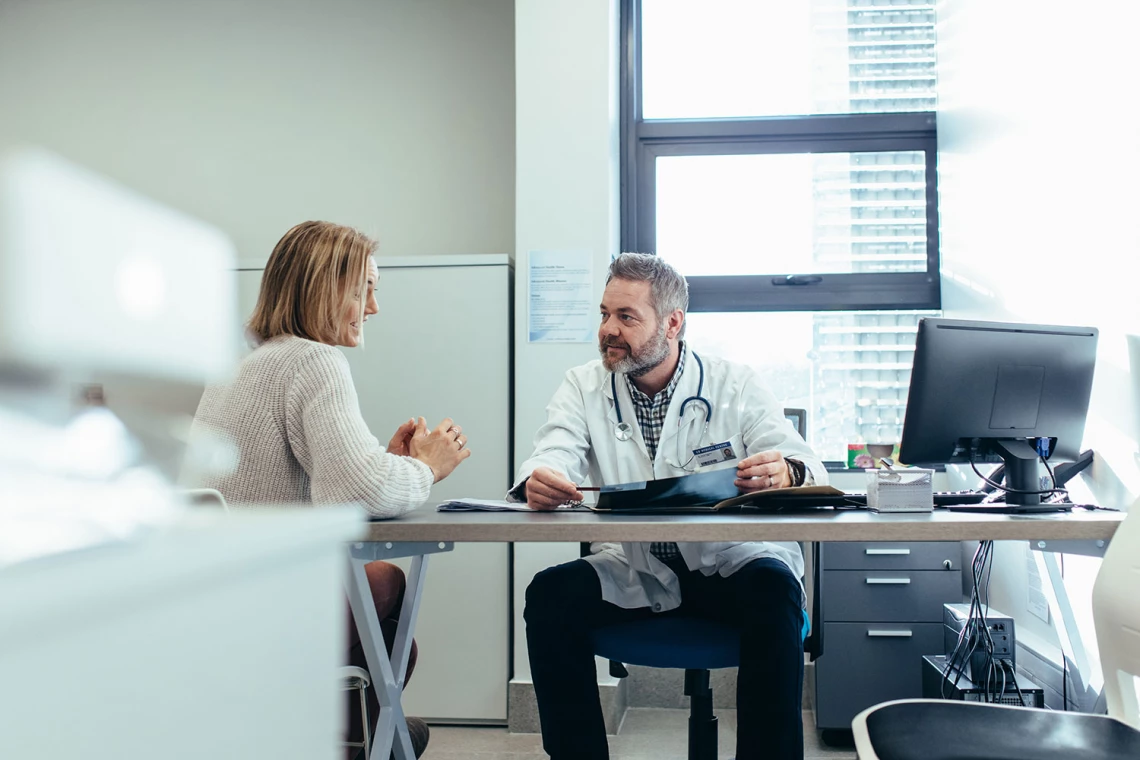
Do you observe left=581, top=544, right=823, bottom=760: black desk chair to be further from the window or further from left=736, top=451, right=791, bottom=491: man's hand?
the window

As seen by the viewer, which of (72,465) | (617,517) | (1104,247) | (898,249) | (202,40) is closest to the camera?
(72,465)

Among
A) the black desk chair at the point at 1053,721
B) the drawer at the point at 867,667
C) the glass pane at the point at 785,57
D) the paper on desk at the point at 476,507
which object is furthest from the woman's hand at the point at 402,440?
the glass pane at the point at 785,57

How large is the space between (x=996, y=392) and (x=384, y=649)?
1218mm

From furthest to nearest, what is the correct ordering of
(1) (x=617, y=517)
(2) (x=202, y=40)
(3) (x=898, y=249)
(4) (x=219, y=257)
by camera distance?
1. (2) (x=202, y=40)
2. (3) (x=898, y=249)
3. (1) (x=617, y=517)
4. (4) (x=219, y=257)

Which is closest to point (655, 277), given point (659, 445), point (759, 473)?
point (659, 445)

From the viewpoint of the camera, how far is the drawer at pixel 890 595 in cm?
254

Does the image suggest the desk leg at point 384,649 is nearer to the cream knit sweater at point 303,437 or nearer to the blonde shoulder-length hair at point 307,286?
the cream knit sweater at point 303,437

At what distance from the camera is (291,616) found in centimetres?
32

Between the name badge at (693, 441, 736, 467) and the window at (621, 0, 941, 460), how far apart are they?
1.51m

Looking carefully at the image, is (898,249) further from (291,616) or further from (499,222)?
(291,616)

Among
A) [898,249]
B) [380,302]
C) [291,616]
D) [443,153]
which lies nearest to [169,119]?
[443,153]

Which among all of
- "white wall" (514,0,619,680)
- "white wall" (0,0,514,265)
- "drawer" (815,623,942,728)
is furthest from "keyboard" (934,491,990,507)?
"white wall" (0,0,514,265)

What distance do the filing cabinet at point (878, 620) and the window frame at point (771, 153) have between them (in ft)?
3.28

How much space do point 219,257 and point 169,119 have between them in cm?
335
